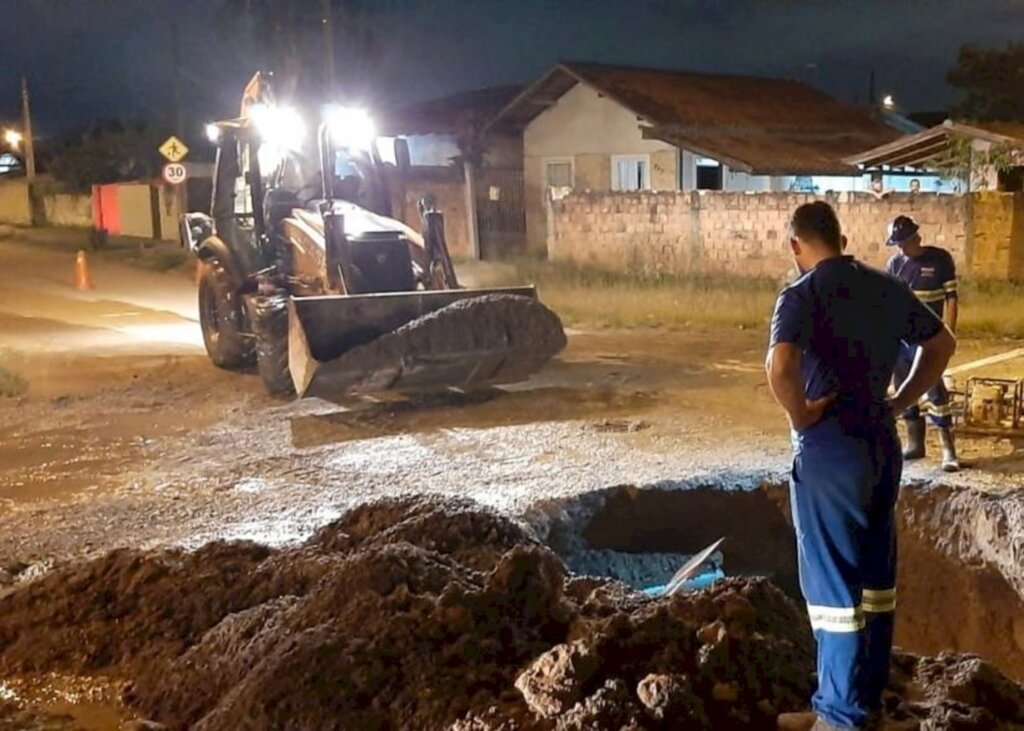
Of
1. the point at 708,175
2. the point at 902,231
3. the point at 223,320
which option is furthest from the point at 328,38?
the point at 902,231

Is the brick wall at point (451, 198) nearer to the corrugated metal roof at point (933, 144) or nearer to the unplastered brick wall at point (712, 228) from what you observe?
the unplastered brick wall at point (712, 228)

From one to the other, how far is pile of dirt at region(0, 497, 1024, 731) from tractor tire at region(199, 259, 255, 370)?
265 inches

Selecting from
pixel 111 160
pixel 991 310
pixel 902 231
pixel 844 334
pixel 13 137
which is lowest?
pixel 991 310

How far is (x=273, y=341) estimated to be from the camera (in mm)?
10273

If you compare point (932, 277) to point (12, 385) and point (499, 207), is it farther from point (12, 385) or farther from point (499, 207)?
point (499, 207)

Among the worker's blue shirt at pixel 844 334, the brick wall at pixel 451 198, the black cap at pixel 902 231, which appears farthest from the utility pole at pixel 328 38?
the worker's blue shirt at pixel 844 334

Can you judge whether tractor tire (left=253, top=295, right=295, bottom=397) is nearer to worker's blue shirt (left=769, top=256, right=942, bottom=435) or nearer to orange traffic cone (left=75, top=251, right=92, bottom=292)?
worker's blue shirt (left=769, top=256, right=942, bottom=435)

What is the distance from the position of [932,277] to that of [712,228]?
11.9 metres

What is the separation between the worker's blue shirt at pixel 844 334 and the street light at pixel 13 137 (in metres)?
52.9

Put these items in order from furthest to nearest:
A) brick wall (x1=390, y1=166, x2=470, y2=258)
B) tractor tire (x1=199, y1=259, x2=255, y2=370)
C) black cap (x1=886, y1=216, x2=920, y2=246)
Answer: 1. brick wall (x1=390, y1=166, x2=470, y2=258)
2. tractor tire (x1=199, y1=259, x2=255, y2=370)
3. black cap (x1=886, y1=216, x2=920, y2=246)

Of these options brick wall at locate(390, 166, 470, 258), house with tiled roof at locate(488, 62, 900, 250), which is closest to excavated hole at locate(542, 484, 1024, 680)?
house with tiled roof at locate(488, 62, 900, 250)

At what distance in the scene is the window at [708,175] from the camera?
23531mm

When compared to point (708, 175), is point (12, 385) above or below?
below

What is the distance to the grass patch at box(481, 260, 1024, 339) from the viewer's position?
14.2 meters
